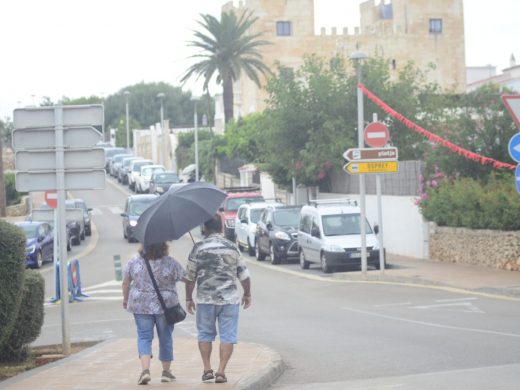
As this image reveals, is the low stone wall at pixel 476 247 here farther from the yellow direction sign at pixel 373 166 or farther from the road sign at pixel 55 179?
the road sign at pixel 55 179

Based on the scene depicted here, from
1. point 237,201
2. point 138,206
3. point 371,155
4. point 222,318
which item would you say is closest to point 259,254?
point 237,201

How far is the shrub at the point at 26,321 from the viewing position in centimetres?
1369

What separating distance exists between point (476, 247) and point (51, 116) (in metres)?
16.4

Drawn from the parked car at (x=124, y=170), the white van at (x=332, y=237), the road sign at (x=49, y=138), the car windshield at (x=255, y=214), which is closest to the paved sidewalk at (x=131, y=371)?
the road sign at (x=49, y=138)

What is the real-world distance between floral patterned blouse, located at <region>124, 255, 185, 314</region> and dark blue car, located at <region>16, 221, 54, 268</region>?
24.1 m

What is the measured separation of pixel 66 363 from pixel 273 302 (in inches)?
375

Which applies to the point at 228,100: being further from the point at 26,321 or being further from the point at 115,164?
the point at 26,321

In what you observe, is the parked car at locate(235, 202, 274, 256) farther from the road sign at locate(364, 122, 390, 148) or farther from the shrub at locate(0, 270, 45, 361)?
the shrub at locate(0, 270, 45, 361)

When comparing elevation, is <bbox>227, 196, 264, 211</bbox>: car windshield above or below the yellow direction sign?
below

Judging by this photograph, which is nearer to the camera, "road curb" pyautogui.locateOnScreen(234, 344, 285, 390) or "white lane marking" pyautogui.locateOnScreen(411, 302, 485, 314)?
"road curb" pyautogui.locateOnScreen(234, 344, 285, 390)

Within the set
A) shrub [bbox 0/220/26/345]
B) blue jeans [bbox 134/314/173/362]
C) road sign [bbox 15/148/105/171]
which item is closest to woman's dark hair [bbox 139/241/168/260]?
blue jeans [bbox 134/314/173/362]

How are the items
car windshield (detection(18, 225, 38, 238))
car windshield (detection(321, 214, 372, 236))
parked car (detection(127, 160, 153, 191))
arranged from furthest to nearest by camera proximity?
parked car (detection(127, 160, 153, 191)) → car windshield (detection(18, 225, 38, 238)) → car windshield (detection(321, 214, 372, 236))

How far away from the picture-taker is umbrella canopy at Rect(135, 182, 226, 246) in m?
10.4

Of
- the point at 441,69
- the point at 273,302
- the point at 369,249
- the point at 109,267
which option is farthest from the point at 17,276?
the point at 441,69
